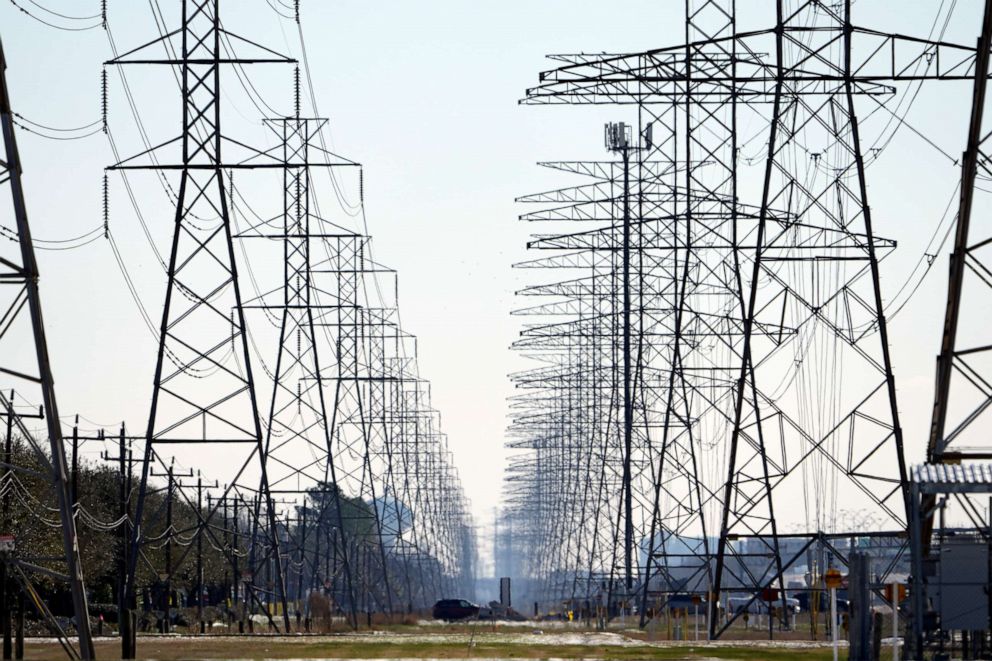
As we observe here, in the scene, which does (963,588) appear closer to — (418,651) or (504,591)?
(418,651)

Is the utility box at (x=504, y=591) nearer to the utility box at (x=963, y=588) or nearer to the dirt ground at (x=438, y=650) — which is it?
the dirt ground at (x=438, y=650)

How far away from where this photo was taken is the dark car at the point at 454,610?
95.3 m

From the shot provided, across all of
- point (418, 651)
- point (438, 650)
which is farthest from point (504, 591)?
point (418, 651)

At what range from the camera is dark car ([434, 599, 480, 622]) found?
95.3 m

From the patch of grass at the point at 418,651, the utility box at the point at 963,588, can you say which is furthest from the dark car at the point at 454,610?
the utility box at the point at 963,588

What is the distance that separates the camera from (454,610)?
9606cm

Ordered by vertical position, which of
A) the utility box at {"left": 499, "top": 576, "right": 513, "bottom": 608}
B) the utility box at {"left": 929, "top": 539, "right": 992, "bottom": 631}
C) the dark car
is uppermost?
the utility box at {"left": 929, "top": 539, "right": 992, "bottom": 631}

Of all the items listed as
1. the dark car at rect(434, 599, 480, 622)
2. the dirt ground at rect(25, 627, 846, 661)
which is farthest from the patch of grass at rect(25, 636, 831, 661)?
the dark car at rect(434, 599, 480, 622)

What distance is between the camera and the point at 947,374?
3070 cm

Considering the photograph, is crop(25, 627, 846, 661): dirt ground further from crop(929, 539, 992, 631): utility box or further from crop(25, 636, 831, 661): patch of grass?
crop(929, 539, 992, 631): utility box

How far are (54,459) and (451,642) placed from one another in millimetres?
16559

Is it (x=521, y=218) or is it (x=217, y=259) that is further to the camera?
(x=521, y=218)

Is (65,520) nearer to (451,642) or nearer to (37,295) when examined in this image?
(37,295)

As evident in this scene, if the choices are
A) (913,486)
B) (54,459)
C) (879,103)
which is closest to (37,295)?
(54,459)
